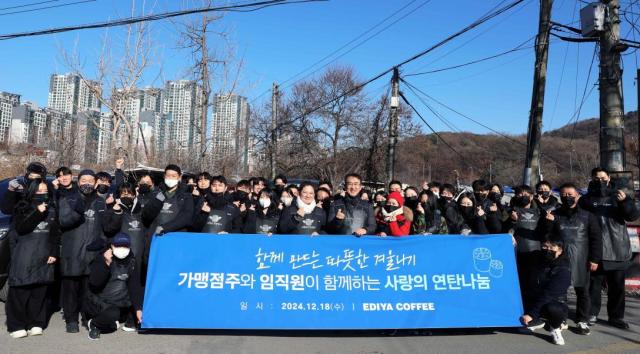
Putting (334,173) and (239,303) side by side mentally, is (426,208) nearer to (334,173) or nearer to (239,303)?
(239,303)

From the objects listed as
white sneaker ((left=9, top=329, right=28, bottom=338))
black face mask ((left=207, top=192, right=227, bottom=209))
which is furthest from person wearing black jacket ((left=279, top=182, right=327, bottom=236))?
white sneaker ((left=9, top=329, right=28, bottom=338))

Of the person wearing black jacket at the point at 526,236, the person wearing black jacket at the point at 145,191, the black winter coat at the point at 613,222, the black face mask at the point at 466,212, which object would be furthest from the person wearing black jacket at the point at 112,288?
the black winter coat at the point at 613,222

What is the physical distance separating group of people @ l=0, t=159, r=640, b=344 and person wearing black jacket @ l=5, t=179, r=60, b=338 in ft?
0.04

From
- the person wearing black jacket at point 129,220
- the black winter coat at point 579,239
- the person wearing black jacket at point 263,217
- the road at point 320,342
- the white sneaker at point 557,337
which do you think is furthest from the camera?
the person wearing black jacket at point 263,217

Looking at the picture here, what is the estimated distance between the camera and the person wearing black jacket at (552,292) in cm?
544

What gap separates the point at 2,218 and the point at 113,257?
239cm

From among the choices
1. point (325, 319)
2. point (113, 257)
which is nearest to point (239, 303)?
point (325, 319)

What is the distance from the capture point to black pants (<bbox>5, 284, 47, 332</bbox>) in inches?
205

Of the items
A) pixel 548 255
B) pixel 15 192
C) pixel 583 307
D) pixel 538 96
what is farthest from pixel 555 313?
pixel 538 96

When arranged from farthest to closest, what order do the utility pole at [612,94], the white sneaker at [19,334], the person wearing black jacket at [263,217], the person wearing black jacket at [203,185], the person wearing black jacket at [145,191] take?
the utility pole at [612,94], the person wearing black jacket at [203,185], the person wearing black jacket at [263,217], the person wearing black jacket at [145,191], the white sneaker at [19,334]

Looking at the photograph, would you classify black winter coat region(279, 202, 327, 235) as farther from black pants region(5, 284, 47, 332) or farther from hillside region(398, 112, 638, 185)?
hillside region(398, 112, 638, 185)

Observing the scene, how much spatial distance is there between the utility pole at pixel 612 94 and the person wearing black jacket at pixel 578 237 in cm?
278

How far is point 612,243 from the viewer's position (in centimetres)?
623

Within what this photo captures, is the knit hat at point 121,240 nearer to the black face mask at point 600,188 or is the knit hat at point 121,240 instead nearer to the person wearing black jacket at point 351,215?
the person wearing black jacket at point 351,215
